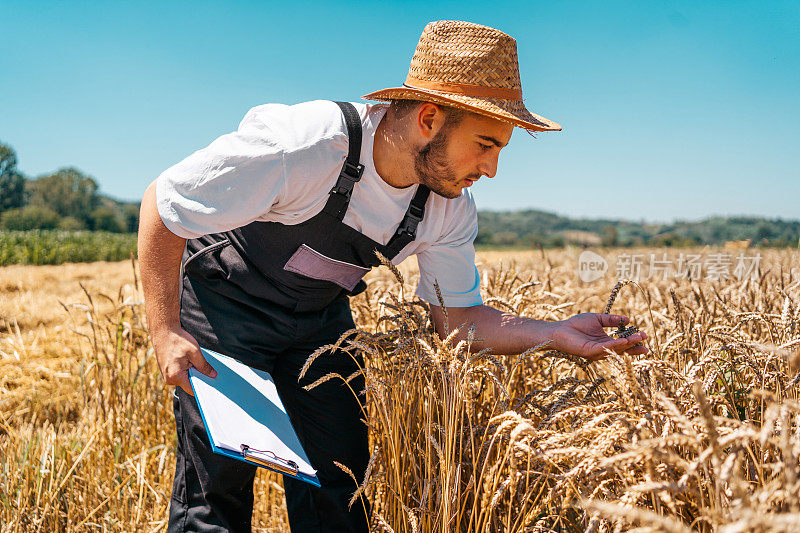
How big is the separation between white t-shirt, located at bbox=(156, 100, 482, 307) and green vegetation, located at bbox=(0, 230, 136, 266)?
16083mm

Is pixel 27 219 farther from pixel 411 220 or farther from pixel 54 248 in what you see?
pixel 411 220

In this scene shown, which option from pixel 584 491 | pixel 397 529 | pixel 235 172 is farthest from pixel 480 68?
pixel 397 529

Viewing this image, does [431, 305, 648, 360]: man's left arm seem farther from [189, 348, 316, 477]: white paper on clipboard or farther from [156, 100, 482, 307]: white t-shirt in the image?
[189, 348, 316, 477]: white paper on clipboard

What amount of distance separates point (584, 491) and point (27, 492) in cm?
231

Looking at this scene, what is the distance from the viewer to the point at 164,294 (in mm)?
1765

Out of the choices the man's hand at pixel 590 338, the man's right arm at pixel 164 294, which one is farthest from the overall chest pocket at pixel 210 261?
the man's hand at pixel 590 338

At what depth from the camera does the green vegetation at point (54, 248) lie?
53.2 ft

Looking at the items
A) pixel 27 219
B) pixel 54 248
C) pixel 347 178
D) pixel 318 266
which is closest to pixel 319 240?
pixel 318 266

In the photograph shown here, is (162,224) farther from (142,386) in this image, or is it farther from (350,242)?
(142,386)

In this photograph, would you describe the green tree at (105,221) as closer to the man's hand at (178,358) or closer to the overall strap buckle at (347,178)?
the man's hand at (178,358)

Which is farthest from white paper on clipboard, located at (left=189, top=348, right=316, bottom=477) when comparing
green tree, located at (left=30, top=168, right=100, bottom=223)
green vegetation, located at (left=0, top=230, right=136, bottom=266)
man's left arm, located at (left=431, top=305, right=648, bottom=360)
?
green tree, located at (left=30, top=168, right=100, bottom=223)

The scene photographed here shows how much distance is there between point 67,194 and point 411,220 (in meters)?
56.9

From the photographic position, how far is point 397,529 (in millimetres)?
1739

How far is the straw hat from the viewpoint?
5.81 feet
